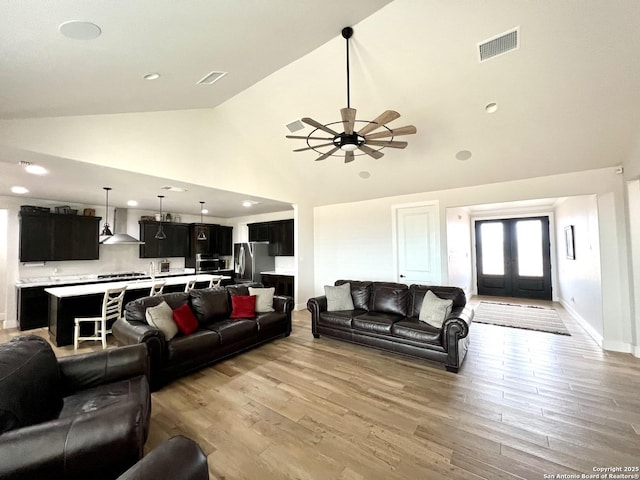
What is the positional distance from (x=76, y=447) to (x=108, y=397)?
0.74 m

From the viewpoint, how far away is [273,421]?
2344 millimetres

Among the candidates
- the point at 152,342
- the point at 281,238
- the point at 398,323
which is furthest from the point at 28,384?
the point at 281,238

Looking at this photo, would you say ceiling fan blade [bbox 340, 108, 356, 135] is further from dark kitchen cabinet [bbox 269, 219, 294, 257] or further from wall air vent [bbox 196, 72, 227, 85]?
dark kitchen cabinet [bbox 269, 219, 294, 257]

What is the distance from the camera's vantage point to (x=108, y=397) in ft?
6.10

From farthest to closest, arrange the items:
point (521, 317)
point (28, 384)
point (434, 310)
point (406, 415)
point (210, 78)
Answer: point (521, 317), point (434, 310), point (210, 78), point (406, 415), point (28, 384)

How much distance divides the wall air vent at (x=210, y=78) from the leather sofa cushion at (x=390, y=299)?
145 inches

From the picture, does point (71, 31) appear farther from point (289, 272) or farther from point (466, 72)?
point (289, 272)

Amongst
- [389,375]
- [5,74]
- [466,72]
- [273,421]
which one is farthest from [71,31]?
[389,375]

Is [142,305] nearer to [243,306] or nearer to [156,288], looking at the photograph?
[243,306]

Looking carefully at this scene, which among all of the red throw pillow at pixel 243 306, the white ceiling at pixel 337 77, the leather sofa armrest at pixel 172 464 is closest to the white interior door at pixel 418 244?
A: the white ceiling at pixel 337 77

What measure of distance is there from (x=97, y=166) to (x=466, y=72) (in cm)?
455

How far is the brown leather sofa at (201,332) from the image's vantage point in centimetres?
293

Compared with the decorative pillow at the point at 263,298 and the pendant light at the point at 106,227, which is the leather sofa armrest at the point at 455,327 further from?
the pendant light at the point at 106,227

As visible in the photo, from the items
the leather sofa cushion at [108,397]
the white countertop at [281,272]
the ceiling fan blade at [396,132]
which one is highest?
the ceiling fan blade at [396,132]
